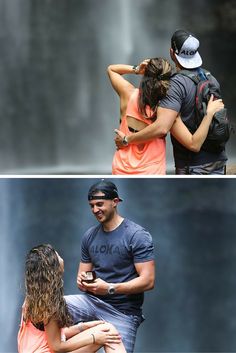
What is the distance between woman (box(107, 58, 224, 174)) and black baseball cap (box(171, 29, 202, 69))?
137 mm

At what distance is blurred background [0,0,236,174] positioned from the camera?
1260 cm

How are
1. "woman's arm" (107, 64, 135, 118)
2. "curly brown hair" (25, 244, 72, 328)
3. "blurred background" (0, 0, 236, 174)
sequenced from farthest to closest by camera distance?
"blurred background" (0, 0, 236, 174) → "woman's arm" (107, 64, 135, 118) → "curly brown hair" (25, 244, 72, 328)

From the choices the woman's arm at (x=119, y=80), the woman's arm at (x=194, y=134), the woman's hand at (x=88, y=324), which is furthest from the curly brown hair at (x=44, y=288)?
the woman's arm at (x=119, y=80)

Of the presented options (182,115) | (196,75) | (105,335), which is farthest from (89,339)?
(196,75)

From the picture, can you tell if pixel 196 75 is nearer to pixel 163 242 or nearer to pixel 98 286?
pixel 163 242

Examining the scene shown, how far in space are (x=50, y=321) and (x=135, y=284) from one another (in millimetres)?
603

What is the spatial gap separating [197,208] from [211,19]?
6692 mm

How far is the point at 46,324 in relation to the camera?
596cm

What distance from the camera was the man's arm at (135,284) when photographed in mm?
6152

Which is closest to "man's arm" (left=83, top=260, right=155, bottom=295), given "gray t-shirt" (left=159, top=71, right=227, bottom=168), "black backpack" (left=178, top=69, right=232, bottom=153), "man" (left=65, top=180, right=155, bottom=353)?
"man" (left=65, top=180, right=155, bottom=353)

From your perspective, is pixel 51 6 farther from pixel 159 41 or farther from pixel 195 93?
pixel 195 93

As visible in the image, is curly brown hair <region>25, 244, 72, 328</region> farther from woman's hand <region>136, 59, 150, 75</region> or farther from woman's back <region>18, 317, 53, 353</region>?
woman's hand <region>136, 59, 150, 75</region>

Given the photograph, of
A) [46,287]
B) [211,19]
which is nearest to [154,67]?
[46,287]

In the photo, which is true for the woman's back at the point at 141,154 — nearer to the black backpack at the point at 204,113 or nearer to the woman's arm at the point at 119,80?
the woman's arm at the point at 119,80
